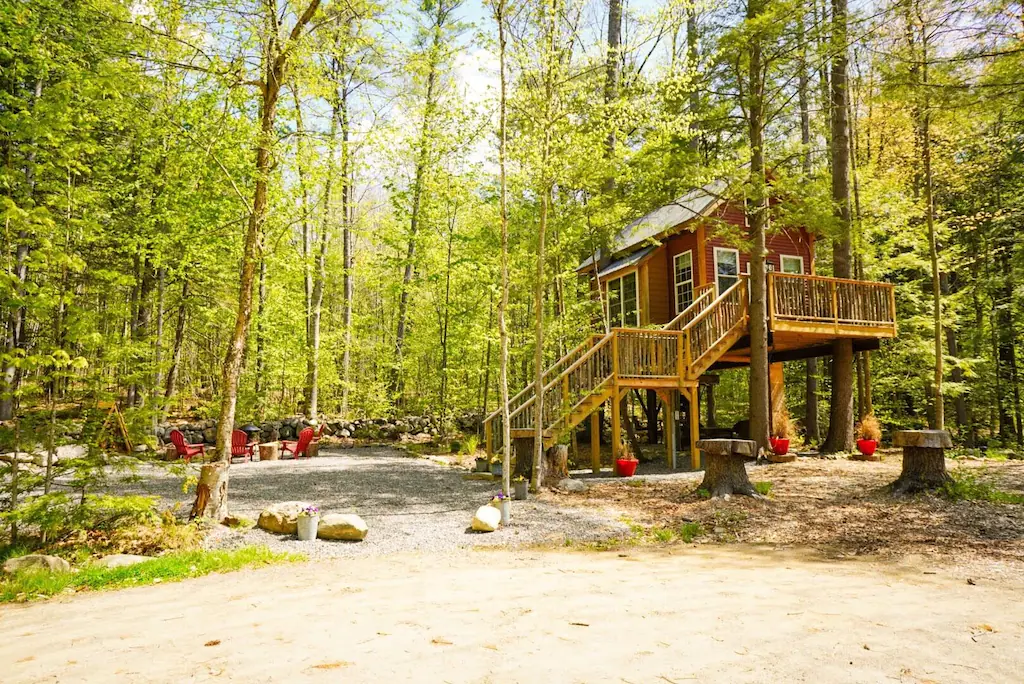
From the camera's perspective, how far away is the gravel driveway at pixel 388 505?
6637 millimetres

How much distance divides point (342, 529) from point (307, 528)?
372 millimetres

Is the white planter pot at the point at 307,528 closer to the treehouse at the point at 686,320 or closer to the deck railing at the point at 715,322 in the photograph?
the treehouse at the point at 686,320

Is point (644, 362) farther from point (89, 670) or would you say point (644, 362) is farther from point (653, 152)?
point (89, 670)

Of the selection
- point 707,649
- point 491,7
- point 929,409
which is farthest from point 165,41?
point 929,409

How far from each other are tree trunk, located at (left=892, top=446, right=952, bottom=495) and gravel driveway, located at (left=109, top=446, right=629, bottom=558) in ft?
12.3

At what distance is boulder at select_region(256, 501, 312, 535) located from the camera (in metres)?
6.93

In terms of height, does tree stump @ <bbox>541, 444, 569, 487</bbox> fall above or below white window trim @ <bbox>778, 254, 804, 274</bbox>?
below

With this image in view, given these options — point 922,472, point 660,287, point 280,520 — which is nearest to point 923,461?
point 922,472

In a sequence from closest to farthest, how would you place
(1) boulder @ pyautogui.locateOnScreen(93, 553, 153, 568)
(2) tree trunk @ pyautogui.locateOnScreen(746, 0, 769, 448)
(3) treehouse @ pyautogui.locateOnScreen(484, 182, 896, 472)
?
(1) boulder @ pyautogui.locateOnScreen(93, 553, 153, 568), (3) treehouse @ pyautogui.locateOnScreen(484, 182, 896, 472), (2) tree trunk @ pyautogui.locateOnScreen(746, 0, 769, 448)

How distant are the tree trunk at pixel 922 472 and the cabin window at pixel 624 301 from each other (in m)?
8.97

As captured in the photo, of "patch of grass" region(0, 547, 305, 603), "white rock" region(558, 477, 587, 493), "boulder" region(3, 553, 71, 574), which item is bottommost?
"patch of grass" region(0, 547, 305, 603)

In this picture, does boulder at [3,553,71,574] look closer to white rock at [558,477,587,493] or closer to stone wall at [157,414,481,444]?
white rock at [558,477,587,493]

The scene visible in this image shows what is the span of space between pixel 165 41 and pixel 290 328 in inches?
605

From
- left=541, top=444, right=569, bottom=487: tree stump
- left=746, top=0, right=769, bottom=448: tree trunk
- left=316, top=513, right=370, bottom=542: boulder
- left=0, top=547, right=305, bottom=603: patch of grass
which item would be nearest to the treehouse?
left=541, top=444, right=569, bottom=487: tree stump
